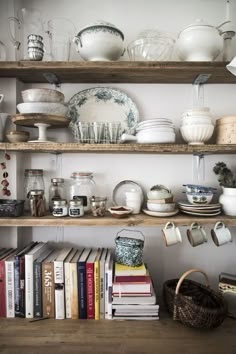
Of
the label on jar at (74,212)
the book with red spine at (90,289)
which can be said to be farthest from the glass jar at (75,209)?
the book with red spine at (90,289)

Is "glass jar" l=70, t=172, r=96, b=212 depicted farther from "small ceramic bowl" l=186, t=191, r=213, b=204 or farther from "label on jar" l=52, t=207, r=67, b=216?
"small ceramic bowl" l=186, t=191, r=213, b=204

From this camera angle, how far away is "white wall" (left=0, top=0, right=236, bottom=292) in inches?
48.8

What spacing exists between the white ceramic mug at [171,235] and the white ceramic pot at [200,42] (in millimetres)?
768

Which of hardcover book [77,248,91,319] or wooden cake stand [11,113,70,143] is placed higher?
wooden cake stand [11,113,70,143]

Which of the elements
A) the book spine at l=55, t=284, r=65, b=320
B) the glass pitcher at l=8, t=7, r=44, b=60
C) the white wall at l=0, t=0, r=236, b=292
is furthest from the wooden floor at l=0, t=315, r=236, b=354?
the glass pitcher at l=8, t=7, r=44, b=60

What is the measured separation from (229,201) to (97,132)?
0.70 meters

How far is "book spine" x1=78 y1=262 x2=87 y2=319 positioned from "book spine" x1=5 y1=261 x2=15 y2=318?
12.5 inches

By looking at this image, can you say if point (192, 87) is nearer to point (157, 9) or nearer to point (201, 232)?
point (157, 9)

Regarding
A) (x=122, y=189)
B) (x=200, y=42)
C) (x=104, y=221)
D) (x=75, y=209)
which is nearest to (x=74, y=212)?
(x=75, y=209)

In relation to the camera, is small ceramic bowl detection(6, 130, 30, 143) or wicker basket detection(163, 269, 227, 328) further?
small ceramic bowl detection(6, 130, 30, 143)

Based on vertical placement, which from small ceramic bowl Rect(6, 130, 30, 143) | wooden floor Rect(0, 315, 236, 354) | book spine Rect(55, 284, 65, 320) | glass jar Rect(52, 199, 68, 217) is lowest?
wooden floor Rect(0, 315, 236, 354)

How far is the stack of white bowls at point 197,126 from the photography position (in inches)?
41.5

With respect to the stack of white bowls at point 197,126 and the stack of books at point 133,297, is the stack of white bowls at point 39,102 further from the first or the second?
the stack of books at point 133,297

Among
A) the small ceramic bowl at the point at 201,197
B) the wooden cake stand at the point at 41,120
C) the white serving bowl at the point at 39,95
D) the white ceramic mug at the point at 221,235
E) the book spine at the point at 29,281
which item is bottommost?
the book spine at the point at 29,281
